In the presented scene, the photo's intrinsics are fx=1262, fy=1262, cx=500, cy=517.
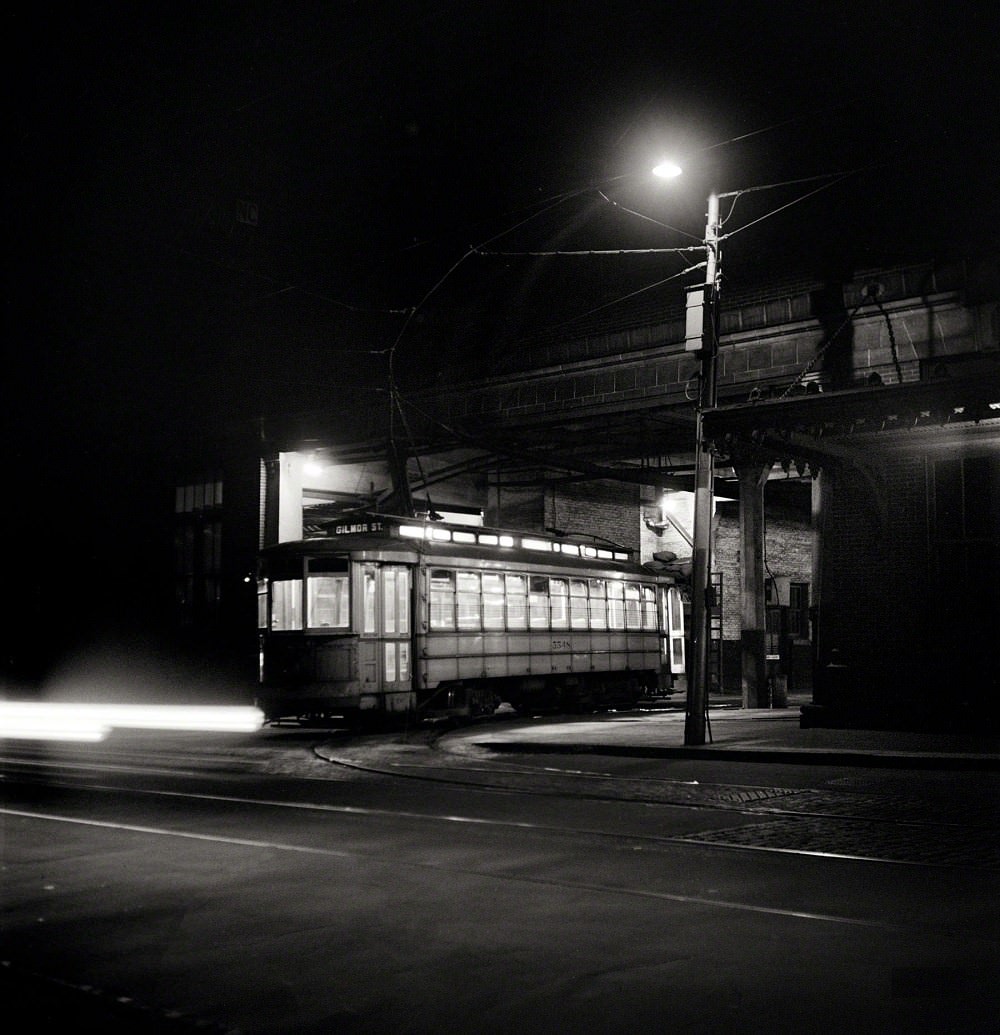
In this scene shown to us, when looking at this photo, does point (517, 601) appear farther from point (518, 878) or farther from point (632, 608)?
point (518, 878)

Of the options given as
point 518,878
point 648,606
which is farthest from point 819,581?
point 518,878

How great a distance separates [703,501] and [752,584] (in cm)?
1033

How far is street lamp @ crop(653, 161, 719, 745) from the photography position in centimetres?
1680

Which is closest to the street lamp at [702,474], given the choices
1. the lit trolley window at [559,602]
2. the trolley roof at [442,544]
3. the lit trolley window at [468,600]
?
the trolley roof at [442,544]

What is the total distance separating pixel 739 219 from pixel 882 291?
2.89 metres

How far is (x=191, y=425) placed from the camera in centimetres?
3219

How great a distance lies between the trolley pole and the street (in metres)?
3.44

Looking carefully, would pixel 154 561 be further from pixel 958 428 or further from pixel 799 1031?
pixel 799 1031

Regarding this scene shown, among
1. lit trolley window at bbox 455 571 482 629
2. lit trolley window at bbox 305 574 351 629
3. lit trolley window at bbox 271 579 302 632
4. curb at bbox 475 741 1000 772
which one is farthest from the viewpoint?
lit trolley window at bbox 455 571 482 629

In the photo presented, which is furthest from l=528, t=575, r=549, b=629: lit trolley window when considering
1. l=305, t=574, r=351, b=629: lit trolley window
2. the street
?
the street

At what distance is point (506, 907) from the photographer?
7176mm

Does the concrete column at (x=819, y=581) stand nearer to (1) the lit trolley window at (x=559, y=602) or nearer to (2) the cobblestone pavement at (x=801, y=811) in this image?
(1) the lit trolley window at (x=559, y=602)

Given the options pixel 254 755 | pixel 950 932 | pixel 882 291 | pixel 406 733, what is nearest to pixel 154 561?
pixel 406 733

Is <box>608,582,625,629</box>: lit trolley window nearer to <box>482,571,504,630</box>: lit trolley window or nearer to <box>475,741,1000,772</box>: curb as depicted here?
<box>482,571,504,630</box>: lit trolley window
